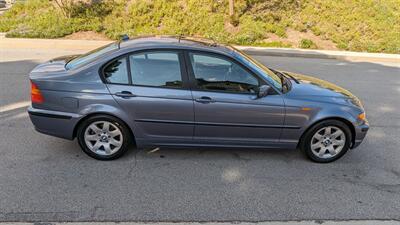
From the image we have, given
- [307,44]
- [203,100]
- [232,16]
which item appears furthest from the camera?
[232,16]

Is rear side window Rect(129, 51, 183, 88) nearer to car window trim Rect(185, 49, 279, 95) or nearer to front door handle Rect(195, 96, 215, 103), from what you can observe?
car window trim Rect(185, 49, 279, 95)

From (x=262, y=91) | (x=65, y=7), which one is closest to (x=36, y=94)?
(x=262, y=91)

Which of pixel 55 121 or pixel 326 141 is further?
pixel 326 141

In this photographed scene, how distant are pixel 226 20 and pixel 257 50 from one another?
390 centimetres

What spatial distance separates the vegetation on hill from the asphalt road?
989 cm

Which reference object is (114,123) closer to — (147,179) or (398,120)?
(147,179)

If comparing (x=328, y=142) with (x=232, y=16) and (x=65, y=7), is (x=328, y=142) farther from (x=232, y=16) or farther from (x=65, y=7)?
(x=65, y=7)

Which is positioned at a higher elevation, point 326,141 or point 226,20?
point 226,20

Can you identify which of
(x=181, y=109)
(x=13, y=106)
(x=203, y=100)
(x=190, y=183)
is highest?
(x=203, y=100)

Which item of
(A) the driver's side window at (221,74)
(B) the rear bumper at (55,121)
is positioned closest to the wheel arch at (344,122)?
(A) the driver's side window at (221,74)

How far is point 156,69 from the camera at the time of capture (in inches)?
165

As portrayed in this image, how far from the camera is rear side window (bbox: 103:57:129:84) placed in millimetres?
4164

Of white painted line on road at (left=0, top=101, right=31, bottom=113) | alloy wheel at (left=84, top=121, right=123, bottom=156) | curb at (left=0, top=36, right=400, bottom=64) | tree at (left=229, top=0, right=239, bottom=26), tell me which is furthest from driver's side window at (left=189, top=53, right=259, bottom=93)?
tree at (left=229, top=0, right=239, bottom=26)

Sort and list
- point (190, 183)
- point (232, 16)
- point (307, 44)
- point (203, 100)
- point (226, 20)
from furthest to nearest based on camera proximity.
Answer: point (226, 20) < point (232, 16) < point (307, 44) < point (203, 100) < point (190, 183)
